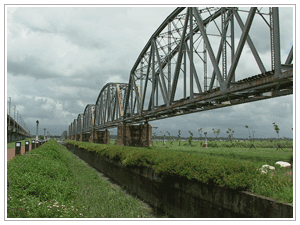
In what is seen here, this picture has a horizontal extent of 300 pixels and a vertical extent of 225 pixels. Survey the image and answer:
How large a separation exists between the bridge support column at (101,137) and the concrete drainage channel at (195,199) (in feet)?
188

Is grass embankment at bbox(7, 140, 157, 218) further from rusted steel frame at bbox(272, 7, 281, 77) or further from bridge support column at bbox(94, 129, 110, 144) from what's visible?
bridge support column at bbox(94, 129, 110, 144)

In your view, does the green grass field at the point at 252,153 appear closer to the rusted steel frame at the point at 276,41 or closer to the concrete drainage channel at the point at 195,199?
the concrete drainage channel at the point at 195,199

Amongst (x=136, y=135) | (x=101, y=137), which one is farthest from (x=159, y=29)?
(x=101, y=137)

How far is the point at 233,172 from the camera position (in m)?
7.08

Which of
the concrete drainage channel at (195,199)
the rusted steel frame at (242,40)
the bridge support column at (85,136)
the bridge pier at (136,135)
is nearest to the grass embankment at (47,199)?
the concrete drainage channel at (195,199)

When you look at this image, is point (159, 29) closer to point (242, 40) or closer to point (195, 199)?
point (242, 40)

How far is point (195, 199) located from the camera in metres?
8.18

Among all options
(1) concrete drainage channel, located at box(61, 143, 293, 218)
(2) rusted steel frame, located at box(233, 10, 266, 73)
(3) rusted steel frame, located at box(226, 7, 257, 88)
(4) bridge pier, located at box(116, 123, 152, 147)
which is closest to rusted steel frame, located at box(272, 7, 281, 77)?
(3) rusted steel frame, located at box(226, 7, 257, 88)

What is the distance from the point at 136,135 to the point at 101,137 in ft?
111

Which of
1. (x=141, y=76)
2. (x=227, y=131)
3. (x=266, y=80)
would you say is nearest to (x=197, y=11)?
(x=266, y=80)

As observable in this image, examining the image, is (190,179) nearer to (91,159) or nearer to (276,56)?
(276,56)

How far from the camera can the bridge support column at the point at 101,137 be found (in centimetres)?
7142
